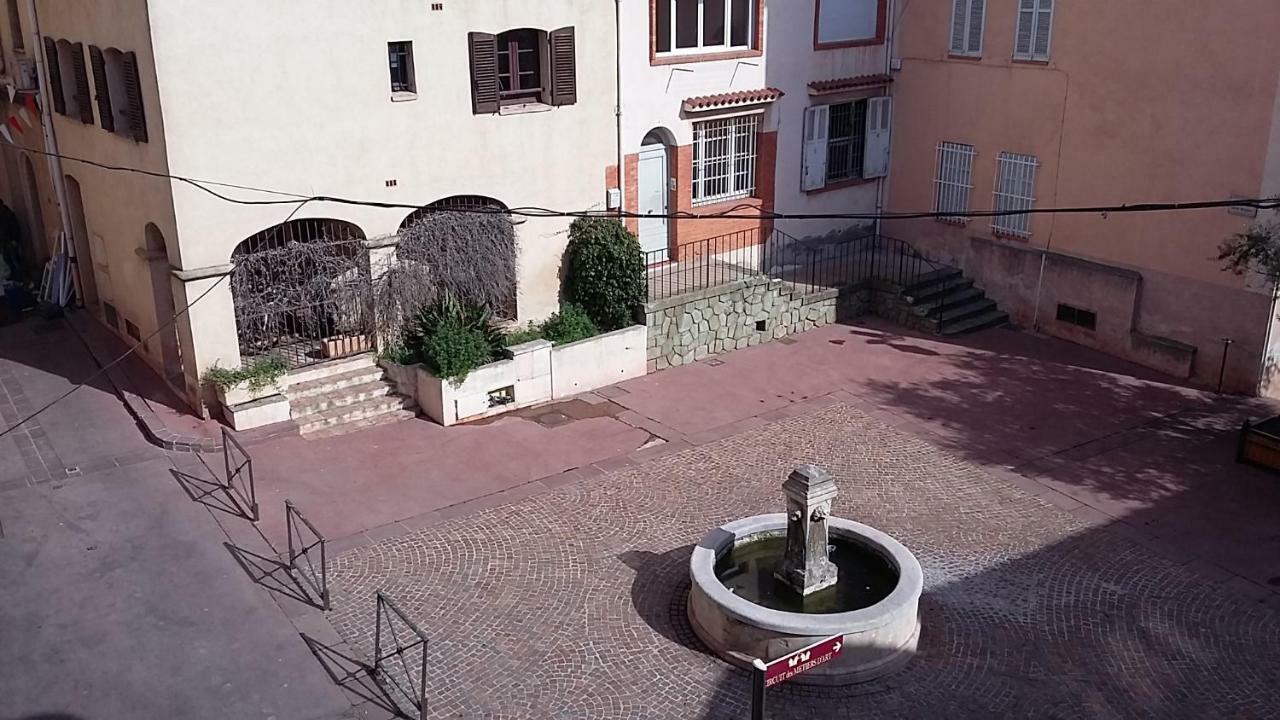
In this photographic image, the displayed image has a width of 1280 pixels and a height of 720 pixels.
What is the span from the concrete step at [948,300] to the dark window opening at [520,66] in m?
8.03

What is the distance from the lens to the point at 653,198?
2014cm

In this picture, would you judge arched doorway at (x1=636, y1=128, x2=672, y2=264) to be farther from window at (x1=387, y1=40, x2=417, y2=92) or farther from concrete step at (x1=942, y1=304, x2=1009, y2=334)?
concrete step at (x1=942, y1=304, x2=1009, y2=334)

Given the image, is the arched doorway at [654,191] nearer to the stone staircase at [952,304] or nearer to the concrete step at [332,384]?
the stone staircase at [952,304]

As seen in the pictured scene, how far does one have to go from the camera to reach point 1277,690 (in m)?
10.4

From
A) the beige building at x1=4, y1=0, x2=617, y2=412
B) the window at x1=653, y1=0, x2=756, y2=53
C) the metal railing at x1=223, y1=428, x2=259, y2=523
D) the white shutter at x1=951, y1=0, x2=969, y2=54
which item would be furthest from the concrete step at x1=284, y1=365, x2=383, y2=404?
the white shutter at x1=951, y1=0, x2=969, y2=54

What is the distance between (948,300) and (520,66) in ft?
29.6

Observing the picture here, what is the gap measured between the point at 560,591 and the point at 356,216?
272 inches

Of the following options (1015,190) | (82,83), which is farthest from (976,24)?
(82,83)

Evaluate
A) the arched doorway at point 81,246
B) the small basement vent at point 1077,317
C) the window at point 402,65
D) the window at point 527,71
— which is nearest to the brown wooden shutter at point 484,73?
the window at point 527,71

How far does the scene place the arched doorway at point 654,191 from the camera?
779 inches

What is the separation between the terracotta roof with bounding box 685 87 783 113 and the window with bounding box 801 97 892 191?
121cm

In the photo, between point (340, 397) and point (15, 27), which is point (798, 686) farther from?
point (15, 27)

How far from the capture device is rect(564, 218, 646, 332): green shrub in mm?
17969

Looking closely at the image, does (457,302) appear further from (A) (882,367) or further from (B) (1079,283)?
(B) (1079,283)
